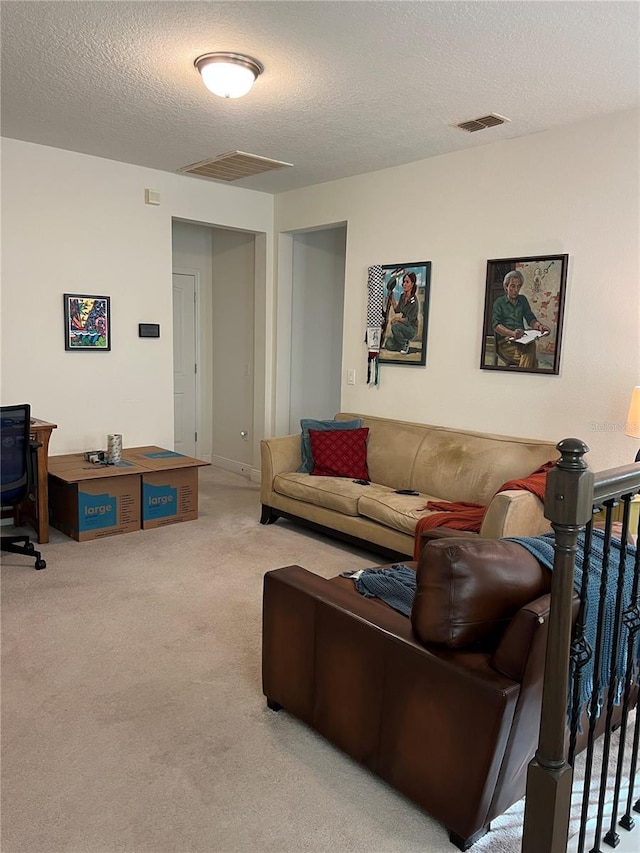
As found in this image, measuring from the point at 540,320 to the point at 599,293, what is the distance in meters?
0.39

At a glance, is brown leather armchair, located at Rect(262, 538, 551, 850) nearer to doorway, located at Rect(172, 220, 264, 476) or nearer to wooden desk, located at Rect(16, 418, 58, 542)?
wooden desk, located at Rect(16, 418, 58, 542)

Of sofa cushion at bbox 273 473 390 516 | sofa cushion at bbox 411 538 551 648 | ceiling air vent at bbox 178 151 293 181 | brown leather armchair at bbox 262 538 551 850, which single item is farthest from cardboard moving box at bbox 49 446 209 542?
sofa cushion at bbox 411 538 551 648

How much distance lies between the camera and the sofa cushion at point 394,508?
3885 mm

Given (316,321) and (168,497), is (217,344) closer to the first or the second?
(316,321)

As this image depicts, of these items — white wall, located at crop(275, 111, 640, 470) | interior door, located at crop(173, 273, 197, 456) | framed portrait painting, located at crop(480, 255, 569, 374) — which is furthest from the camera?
interior door, located at crop(173, 273, 197, 456)

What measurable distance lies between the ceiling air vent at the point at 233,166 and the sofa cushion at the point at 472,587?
3763mm

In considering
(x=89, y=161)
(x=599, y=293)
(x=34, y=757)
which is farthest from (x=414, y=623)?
(x=89, y=161)

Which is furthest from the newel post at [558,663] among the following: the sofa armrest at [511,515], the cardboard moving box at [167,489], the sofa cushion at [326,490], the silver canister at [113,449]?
the silver canister at [113,449]

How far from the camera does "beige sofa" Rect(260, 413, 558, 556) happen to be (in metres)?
3.89

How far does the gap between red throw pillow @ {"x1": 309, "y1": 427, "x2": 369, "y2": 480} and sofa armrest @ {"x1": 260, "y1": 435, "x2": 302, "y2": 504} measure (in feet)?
0.64

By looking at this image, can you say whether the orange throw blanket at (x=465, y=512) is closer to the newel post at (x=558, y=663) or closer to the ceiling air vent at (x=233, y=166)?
the newel post at (x=558, y=663)

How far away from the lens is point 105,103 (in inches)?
147

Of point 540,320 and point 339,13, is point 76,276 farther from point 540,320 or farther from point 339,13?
point 540,320

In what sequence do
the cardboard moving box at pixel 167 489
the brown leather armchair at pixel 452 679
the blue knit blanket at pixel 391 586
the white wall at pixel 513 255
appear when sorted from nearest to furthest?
the brown leather armchair at pixel 452 679 → the blue knit blanket at pixel 391 586 → the white wall at pixel 513 255 → the cardboard moving box at pixel 167 489
